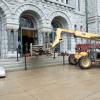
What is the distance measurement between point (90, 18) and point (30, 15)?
321 inches

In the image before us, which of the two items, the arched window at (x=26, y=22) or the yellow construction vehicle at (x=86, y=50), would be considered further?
the arched window at (x=26, y=22)

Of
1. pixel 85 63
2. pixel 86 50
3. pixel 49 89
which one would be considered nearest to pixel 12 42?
pixel 86 50

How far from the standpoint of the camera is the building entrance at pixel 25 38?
2189 centimetres

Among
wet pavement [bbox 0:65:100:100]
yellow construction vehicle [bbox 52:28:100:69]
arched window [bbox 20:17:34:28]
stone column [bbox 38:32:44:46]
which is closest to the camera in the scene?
wet pavement [bbox 0:65:100:100]

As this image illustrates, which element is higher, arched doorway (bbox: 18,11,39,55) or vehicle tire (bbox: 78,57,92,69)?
arched doorway (bbox: 18,11,39,55)

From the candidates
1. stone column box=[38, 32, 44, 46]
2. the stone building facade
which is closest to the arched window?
the stone building facade

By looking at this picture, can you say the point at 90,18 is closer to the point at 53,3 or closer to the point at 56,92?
the point at 53,3

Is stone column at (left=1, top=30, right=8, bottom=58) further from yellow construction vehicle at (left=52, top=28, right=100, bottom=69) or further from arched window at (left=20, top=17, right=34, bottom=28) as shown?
yellow construction vehicle at (left=52, top=28, right=100, bottom=69)

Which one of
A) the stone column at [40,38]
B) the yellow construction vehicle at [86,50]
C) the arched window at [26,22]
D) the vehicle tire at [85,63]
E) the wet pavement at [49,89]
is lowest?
the wet pavement at [49,89]

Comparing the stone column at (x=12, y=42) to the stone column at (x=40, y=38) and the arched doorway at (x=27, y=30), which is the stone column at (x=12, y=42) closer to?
the arched doorway at (x=27, y=30)

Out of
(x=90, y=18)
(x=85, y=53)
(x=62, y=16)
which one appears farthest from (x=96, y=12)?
(x=85, y=53)

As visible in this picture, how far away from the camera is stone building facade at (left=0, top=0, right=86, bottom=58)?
19688mm

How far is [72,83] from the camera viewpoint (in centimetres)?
1034

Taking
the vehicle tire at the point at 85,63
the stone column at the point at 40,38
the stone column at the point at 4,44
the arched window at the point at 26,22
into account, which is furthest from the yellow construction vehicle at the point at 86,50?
the arched window at the point at 26,22
